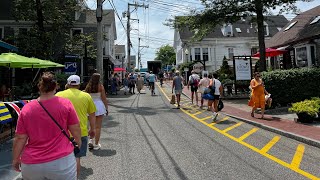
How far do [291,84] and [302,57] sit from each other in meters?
10.5

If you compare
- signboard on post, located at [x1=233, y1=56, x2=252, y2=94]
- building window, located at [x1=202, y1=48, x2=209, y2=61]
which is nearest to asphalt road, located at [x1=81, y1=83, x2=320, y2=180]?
signboard on post, located at [x1=233, y1=56, x2=252, y2=94]

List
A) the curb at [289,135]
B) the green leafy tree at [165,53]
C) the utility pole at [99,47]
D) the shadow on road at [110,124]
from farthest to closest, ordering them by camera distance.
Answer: the green leafy tree at [165,53], the utility pole at [99,47], the shadow on road at [110,124], the curb at [289,135]

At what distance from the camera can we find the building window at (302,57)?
73.8ft

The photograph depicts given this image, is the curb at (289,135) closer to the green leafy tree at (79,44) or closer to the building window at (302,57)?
the building window at (302,57)

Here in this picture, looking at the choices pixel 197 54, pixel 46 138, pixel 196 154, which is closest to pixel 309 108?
pixel 196 154

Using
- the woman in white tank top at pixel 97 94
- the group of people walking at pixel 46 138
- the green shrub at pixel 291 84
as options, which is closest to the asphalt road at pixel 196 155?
the woman in white tank top at pixel 97 94

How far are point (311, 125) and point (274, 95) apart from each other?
3725 mm

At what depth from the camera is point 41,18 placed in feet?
72.0

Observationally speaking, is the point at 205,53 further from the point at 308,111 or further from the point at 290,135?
the point at 290,135

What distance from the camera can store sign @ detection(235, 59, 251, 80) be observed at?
64.3 ft

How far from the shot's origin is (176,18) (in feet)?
68.7

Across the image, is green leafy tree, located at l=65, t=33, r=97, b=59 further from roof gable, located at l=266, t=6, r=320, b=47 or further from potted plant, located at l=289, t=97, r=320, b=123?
potted plant, located at l=289, t=97, r=320, b=123

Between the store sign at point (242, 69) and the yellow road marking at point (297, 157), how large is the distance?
39.9 ft

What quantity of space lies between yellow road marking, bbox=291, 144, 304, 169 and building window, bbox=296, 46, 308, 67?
16666 mm
